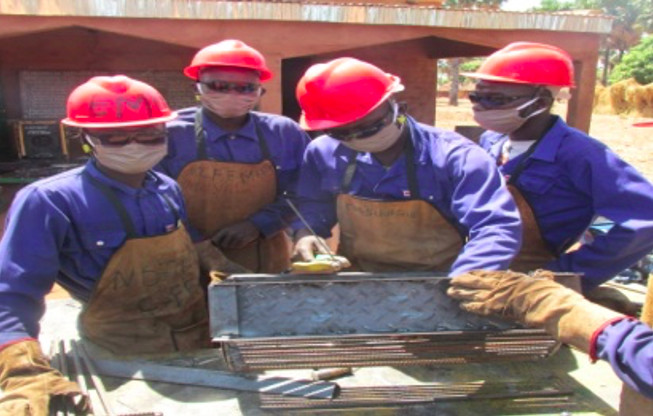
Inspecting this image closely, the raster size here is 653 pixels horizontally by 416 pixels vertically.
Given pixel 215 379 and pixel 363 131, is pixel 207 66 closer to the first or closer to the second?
pixel 363 131

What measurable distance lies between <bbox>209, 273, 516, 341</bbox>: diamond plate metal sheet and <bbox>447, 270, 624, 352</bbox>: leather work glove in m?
0.09

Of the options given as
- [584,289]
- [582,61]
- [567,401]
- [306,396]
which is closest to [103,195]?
[306,396]

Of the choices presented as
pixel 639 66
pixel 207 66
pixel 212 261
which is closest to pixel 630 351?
pixel 212 261

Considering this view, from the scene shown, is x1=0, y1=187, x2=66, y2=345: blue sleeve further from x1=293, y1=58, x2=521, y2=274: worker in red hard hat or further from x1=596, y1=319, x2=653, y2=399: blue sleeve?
x1=596, y1=319, x2=653, y2=399: blue sleeve

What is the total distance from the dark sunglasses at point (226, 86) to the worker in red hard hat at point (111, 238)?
0.67 m

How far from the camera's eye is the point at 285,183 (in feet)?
11.5

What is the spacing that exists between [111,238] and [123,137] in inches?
15.9

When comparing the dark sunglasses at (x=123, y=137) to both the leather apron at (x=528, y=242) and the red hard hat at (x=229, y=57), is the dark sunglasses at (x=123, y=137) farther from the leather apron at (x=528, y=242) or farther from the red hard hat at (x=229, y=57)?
the leather apron at (x=528, y=242)

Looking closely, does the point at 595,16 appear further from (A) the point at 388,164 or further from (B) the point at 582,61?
(A) the point at 388,164

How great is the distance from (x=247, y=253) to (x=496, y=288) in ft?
6.24

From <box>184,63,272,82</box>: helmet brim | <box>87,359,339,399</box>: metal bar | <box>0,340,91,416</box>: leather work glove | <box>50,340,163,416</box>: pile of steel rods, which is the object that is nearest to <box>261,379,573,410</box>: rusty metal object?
<box>87,359,339,399</box>: metal bar

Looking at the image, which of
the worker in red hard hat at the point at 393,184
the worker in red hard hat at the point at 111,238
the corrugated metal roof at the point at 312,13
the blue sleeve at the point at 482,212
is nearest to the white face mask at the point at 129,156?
the worker in red hard hat at the point at 111,238

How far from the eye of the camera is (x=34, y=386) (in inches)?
72.4

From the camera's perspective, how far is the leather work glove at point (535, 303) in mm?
1662
